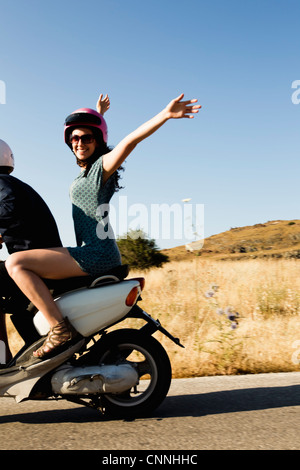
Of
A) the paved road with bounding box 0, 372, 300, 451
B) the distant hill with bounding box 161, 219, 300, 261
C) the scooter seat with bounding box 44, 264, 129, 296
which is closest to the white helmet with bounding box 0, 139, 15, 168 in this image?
the scooter seat with bounding box 44, 264, 129, 296

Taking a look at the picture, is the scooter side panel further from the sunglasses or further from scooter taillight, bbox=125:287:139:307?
the sunglasses

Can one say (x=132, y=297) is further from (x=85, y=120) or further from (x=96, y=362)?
(x=85, y=120)

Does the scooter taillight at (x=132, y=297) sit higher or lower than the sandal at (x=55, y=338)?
higher

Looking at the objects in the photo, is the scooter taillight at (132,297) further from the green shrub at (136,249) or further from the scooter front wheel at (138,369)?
the green shrub at (136,249)

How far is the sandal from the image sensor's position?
3.41 metres

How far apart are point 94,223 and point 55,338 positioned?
0.83 meters

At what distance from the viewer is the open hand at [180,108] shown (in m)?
3.29

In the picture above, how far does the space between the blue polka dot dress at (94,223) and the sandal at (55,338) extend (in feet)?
1.36

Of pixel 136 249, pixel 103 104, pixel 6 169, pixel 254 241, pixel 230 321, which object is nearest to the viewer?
pixel 6 169

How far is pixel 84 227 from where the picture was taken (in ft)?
11.8

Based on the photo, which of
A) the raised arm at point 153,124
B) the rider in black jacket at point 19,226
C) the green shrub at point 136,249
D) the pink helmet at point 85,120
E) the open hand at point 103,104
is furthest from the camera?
the green shrub at point 136,249

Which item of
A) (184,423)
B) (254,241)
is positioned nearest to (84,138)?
(184,423)

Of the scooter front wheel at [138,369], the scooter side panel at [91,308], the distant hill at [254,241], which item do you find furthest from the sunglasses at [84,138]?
the distant hill at [254,241]

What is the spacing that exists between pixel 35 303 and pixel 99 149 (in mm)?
1215
